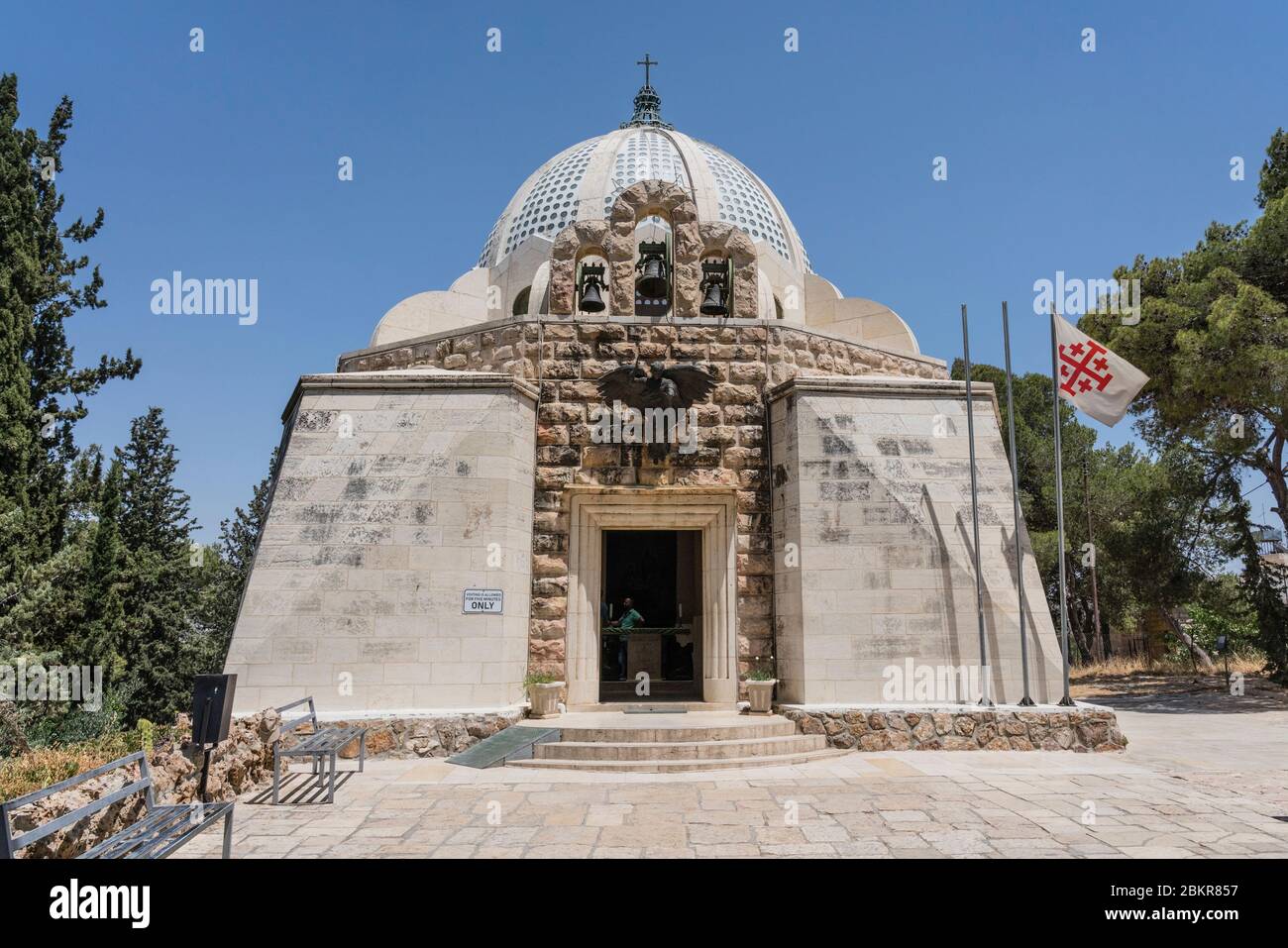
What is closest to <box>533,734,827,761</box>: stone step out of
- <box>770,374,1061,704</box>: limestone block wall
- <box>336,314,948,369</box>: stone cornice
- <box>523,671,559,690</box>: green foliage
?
<box>523,671,559,690</box>: green foliage

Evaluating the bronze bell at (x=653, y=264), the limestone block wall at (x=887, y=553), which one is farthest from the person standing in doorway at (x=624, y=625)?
the bronze bell at (x=653, y=264)

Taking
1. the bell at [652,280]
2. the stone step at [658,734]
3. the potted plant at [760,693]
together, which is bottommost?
the stone step at [658,734]

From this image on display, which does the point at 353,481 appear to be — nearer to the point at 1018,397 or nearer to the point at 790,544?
the point at 790,544

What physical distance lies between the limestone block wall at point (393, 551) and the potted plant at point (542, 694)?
26cm

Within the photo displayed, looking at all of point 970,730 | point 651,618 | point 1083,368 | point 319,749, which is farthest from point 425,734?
point 1083,368

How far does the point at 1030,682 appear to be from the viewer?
9164 mm

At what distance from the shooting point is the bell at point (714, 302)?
1089 cm

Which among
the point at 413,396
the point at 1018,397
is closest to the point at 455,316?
the point at 413,396

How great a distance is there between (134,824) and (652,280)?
9097mm

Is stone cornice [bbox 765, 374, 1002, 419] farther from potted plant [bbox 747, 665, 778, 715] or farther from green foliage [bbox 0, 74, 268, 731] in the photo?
green foliage [bbox 0, 74, 268, 731]

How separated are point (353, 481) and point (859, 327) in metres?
8.22

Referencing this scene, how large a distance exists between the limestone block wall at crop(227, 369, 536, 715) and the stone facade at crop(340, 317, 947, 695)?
340mm

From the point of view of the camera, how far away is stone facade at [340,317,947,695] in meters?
9.78

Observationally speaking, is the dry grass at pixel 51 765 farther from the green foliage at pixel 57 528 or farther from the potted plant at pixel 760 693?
the potted plant at pixel 760 693
